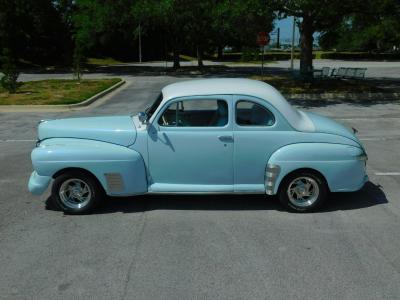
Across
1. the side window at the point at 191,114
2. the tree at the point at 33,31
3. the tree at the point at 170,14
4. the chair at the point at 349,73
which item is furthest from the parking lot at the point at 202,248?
the tree at the point at 33,31

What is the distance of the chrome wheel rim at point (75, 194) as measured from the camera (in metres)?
6.36

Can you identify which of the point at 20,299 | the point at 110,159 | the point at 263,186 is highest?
the point at 110,159

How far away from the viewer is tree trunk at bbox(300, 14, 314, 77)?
858 inches

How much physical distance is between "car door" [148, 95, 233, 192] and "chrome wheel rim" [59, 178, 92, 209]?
2.85 feet

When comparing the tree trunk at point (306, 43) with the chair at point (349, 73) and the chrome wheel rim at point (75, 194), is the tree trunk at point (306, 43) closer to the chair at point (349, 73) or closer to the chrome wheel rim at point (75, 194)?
the chair at point (349, 73)

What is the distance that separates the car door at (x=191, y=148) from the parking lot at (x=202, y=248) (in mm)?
400

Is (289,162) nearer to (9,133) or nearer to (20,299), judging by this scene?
(20,299)

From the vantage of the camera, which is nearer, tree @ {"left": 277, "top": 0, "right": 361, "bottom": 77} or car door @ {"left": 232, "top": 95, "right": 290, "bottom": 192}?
car door @ {"left": 232, "top": 95, "right": 290, "bottom": 192}

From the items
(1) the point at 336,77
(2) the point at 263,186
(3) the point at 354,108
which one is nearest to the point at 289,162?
(2) the point at 263,186

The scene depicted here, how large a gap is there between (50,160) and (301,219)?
10.9 ft

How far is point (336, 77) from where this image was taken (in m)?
26.4

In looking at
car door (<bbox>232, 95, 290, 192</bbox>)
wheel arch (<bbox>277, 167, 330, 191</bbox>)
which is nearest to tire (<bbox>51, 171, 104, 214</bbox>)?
car door (<bbox>232, 95, 290, 192</bbox>)

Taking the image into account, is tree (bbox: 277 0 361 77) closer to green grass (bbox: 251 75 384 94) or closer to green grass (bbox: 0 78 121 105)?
green grass (bbox: 251 75 384 94)

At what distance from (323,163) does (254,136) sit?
955 millimetres
